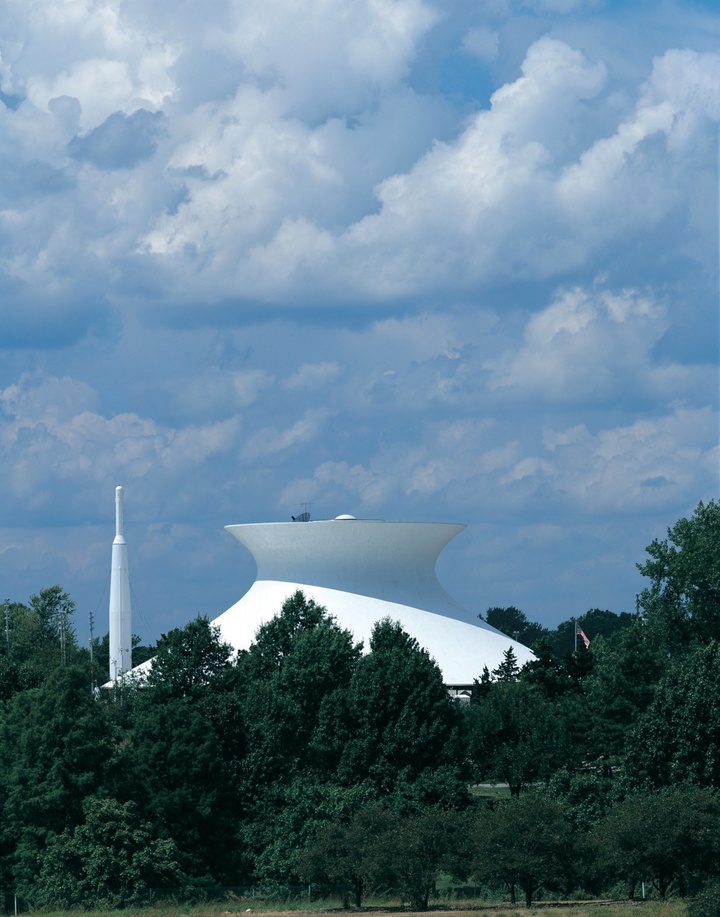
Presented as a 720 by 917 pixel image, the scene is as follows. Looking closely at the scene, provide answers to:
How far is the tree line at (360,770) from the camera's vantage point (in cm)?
3259

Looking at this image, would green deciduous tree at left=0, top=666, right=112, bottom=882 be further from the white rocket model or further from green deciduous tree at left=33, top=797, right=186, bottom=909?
the white rocket model

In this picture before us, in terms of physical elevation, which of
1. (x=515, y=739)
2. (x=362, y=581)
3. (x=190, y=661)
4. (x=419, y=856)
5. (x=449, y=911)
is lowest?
(x=449, y=911)

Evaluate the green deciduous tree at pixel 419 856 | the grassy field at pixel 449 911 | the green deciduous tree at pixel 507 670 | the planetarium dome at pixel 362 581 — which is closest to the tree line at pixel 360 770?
the green deciduous tree at pixel 419 856

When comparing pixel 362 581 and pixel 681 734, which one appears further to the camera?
pixel 362 581

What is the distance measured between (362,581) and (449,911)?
132ft

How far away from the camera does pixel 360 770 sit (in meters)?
41.5

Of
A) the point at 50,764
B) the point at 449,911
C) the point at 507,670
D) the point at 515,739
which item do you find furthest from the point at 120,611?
the point at 449,911

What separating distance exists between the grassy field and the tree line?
785mm

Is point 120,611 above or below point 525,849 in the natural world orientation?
above

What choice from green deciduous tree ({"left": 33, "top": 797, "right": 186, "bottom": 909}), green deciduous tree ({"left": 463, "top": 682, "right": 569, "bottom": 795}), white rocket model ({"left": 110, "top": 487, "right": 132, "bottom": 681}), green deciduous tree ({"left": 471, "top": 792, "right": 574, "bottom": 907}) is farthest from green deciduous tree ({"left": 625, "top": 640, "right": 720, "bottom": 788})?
white rocket model ({"left": 110, "top": 487, "right": 132, "bottom": 681})

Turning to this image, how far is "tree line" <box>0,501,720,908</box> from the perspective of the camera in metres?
32.6

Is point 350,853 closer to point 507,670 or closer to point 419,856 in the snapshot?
point 419,856

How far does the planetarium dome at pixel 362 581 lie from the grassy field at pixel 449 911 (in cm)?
3482

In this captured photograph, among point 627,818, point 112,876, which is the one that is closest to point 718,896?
point 627,818
